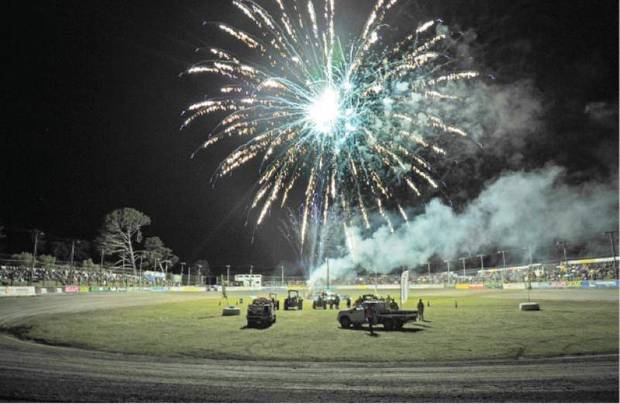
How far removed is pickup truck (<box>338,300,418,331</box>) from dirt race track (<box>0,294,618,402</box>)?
9578 mm

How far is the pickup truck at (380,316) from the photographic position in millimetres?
23734

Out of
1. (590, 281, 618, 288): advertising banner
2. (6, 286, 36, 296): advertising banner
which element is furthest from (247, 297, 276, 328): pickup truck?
(590, 281, 618, 288): advertising banner

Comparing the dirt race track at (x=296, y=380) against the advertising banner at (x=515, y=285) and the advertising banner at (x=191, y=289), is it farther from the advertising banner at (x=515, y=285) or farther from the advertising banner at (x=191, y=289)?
the advertising banner at (x=191, y=289)

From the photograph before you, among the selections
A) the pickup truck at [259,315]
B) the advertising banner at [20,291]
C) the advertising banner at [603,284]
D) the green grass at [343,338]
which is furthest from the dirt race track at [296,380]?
the advertising banner at [603,284]

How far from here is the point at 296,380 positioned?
38.9 ft

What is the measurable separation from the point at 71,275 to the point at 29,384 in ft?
200

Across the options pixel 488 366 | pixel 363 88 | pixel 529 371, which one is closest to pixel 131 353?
pixel 488 366

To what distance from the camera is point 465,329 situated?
883 inches

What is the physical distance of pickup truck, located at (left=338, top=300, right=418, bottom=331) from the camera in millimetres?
23734

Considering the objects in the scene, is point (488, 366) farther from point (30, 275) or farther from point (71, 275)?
point (71, 275)

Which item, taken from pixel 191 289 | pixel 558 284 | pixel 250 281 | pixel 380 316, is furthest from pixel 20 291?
pixel 558 284

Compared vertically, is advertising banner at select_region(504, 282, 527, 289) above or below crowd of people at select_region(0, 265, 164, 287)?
below

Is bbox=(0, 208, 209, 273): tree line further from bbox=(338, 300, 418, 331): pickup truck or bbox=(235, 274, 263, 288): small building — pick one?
bbox=(338, 300, 418, 331): pickup truck

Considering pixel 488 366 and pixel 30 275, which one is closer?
pixel 488 366
